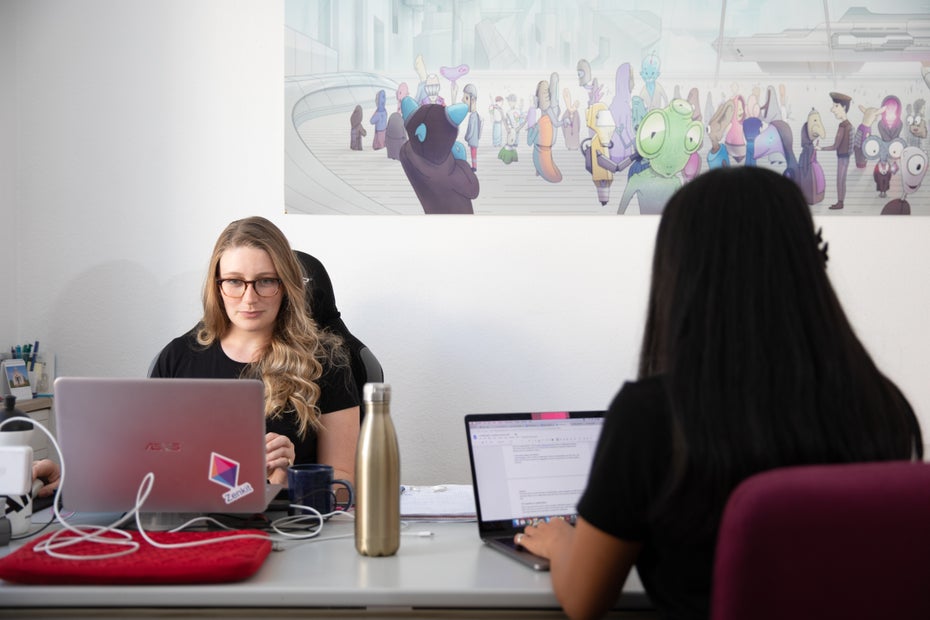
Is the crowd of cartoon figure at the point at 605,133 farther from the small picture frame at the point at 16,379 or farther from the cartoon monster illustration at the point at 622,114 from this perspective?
the small picture frame at the point at 16,379

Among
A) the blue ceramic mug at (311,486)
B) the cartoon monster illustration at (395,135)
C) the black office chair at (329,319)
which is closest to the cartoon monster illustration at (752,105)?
the cartoon monster illustration at (395,135)

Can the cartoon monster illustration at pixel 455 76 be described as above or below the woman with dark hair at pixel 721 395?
above

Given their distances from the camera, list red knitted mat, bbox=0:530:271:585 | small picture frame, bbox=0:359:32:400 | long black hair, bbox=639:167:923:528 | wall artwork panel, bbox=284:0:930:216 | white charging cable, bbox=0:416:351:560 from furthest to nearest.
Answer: wall artwork panel, bbox=284:0:930:216, small picture frame, bbox=0:359:32:400, white charging cable, bbox=0:416:351:560, red knitted mat, bbox=0:530:271:585, long black hair, bbox=639:167:923:528

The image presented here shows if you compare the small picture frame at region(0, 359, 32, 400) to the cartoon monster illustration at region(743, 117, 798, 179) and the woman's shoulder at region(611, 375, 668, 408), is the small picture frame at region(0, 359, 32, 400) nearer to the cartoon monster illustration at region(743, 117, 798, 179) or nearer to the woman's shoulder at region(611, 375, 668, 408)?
the woman's shoulder at region(611, 375, 668, 408)

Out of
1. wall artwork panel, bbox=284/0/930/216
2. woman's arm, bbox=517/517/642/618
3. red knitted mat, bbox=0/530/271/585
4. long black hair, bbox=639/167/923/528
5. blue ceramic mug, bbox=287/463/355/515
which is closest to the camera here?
long black hair, bbox=639/167/923/528

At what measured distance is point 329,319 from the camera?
257 cm

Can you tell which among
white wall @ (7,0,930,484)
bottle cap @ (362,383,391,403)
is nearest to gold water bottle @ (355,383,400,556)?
bottle cap @ (362,383,391,403)

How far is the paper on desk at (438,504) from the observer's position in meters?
1.81

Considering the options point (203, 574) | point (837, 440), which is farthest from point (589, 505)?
point (203, 574)

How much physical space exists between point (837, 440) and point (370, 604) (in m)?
0.72

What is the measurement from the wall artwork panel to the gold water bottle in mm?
1784

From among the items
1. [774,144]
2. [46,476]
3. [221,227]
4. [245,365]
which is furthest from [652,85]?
[46,476]

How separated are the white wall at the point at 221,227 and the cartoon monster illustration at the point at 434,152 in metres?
0.15

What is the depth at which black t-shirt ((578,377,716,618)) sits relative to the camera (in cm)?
115
